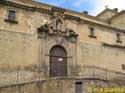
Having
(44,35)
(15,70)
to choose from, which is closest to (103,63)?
(44,35)

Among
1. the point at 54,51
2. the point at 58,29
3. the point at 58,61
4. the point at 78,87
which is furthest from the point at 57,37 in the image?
the point at 78,87

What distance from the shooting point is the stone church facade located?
63.0ft

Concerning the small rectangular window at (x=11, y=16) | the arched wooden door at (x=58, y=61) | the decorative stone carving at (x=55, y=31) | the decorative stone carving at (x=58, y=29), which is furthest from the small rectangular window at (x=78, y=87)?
the small rectangular window at (x=11, y=16)

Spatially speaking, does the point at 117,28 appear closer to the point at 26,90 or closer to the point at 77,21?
the point at 77,21

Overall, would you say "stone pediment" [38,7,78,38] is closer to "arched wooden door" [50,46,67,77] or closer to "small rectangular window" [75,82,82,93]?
"arched wooden door" [50,46,67,77]

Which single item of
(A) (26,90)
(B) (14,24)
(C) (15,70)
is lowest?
(A) (26,90)

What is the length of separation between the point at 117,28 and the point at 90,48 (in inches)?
221

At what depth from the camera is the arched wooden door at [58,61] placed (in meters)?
22.1

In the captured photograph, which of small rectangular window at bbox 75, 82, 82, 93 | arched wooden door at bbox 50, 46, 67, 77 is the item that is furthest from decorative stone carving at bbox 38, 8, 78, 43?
small rectangular window at bbox 75, 82, 82, 93

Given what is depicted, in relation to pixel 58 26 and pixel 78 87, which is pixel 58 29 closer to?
pixel 58 26

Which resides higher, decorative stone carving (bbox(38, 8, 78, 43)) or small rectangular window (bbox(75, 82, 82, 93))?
decorative stone carving (bbox(38, 8, 78, 43))

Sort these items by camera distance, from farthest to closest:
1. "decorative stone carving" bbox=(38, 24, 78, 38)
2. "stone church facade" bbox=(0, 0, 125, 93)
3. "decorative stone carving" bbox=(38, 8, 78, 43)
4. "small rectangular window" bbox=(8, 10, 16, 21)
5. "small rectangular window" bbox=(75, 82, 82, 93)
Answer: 1. "decorative stone carving" bbox=(38, 8, 78, 43)
2. "decorative stone carving" bbox=(38, 24, 78, 38)
3. "small rectangular window" bbox=(8, 10, 16, 21)
4. "small rectangular window" bbox=(75, 82, 82, 93)
5. "stone church facade" bbox=(0, 0, 125, 93)

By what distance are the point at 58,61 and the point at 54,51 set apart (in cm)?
102

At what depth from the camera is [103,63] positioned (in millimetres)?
25688
